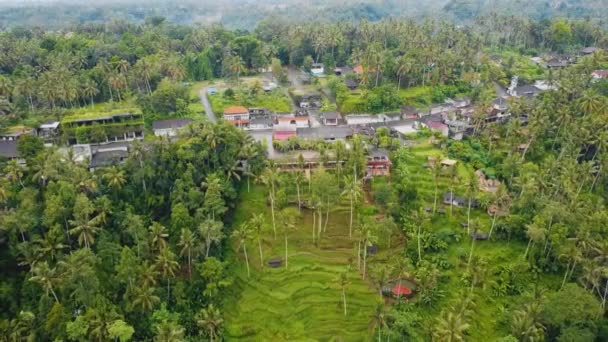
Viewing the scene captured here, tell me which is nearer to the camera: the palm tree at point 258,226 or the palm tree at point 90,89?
the palm tree at point 258,226

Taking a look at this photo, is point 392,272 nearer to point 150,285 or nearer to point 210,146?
point 150,285

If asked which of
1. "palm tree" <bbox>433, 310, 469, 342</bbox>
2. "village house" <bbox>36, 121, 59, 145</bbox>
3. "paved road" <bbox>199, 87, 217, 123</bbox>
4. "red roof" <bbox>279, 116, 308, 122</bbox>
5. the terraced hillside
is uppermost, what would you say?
"village house" <bbox>36, 121, 59, 145</bbox>

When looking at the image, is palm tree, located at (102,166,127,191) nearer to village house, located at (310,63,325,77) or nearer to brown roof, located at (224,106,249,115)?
brown roof, located at (224,106,249,115)

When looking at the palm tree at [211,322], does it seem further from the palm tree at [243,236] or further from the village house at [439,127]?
the village house at [439,127]

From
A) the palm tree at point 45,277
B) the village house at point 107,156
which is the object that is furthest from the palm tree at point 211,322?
the village house at point 107,156

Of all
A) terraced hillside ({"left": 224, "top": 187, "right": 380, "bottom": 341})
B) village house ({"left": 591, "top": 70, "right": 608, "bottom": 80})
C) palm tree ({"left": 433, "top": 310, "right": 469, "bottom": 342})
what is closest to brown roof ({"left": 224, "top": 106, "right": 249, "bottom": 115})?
terraced hillside ({"left": 224, "top": 187, "right": 380, "bottom": 341})

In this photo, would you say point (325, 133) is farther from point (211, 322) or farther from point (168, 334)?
point (168, 334)
